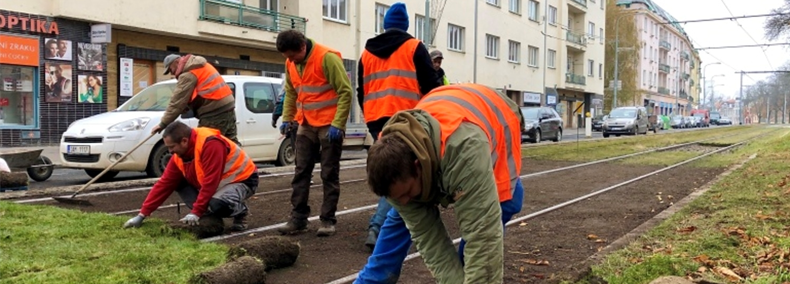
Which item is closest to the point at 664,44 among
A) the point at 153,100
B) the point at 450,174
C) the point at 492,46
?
the point at 492,46

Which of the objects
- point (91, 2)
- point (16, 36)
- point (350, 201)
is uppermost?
point (91, 2)

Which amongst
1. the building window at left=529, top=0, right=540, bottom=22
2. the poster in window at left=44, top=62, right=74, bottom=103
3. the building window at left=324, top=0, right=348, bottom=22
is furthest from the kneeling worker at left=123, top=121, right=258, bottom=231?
the building window at left=529, top=0, right=540, bottom=22

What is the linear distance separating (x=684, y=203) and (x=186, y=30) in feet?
55.8

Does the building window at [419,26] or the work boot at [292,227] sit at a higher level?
the building window at [419,26]

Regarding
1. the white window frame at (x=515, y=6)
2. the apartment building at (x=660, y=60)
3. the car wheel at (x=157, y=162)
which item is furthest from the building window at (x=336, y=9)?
the apartment building at (x=660, y=60)

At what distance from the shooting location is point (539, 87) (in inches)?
1768

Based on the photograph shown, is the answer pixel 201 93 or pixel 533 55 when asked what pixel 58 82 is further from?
pixel 533 55

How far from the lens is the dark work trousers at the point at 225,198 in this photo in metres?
5.24

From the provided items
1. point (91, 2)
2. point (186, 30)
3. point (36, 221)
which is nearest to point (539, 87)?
point (186, 30)

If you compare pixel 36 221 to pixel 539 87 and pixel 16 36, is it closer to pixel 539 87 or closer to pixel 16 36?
pixel 16 36

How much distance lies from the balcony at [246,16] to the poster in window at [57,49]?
4.28m

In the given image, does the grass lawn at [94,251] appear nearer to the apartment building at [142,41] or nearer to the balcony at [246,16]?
the apartment building at [142,41]

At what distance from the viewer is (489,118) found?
2.59 meters

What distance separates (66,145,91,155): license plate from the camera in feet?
30.1
